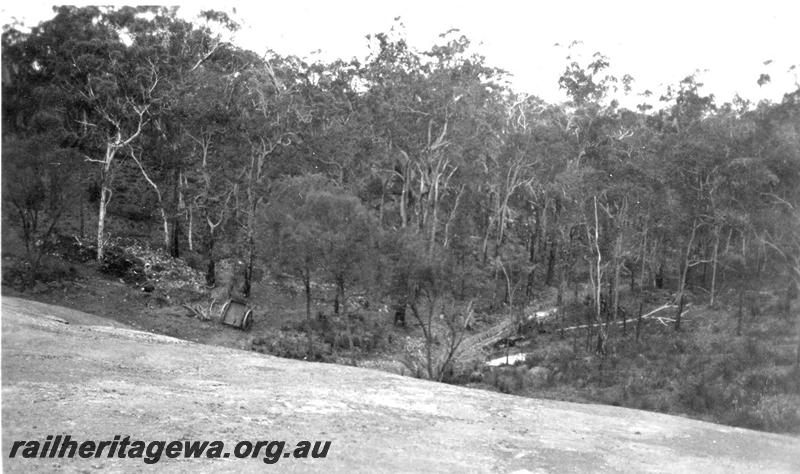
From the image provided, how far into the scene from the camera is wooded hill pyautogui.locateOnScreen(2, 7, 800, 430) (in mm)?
8328

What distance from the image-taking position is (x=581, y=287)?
9.91 metres

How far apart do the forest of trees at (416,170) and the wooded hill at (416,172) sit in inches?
1.2

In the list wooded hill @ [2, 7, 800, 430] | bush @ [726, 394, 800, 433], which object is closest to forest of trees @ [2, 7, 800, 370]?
wooded hill @ [2, 7, 800, 430]

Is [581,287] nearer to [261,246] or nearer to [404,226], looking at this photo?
[404,226]

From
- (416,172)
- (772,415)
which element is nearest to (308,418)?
(772,415)

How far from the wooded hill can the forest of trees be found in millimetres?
30

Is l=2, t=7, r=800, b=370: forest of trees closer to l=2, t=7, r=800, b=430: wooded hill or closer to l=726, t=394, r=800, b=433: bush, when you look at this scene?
l=2, t=7, r=800, b=430: wooded hill

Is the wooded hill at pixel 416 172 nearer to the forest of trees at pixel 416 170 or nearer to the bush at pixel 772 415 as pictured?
the forest of trees at pixel 416 170

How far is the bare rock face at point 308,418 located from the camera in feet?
11.9

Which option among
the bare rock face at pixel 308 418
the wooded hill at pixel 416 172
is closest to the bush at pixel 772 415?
the bare rock face at pixel 308 418

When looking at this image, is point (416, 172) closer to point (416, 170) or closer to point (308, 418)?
point (416, 170)

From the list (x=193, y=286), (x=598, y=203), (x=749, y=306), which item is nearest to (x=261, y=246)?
(x=193, y=286)

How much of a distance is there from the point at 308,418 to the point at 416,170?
200 inches

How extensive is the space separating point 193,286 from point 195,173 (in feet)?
6.86
